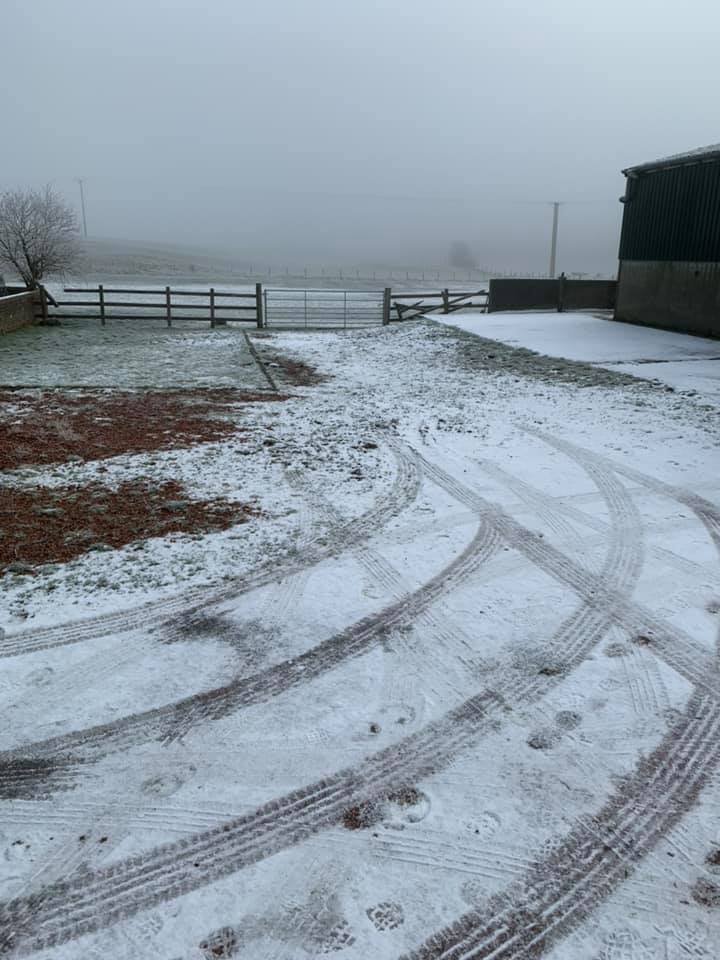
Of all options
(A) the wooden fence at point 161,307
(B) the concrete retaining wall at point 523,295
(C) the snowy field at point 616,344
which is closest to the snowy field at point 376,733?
(C) the snowy field at point 616,344

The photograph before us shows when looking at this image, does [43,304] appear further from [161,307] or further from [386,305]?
[386,305]

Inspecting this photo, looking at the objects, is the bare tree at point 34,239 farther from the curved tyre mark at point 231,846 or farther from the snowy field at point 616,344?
the curved tyre mark at point 231,846

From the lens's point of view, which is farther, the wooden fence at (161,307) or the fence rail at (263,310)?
the fence rail at (263,310)

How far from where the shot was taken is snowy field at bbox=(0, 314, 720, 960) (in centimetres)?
230

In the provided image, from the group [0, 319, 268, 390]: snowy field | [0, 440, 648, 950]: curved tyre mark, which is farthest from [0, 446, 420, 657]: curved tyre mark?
[0, 319, 268, 390]: snowy field

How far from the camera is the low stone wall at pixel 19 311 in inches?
739

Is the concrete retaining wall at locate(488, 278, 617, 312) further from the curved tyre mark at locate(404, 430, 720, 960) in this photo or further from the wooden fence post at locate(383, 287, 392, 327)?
the curved tyre mark at locate(404, 430, 720, 960)

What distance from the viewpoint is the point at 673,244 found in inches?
734

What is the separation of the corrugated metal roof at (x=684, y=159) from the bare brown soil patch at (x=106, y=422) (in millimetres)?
13646

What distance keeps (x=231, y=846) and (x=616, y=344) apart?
53.4 feet

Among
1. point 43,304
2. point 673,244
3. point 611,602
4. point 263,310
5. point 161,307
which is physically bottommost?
point 611,602

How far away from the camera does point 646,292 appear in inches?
784

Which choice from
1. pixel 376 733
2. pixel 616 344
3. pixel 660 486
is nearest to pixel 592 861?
pixel 376 733

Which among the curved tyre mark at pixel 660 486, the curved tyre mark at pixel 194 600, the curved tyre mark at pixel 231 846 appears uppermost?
the curved tyre mark at pixel 660 486
